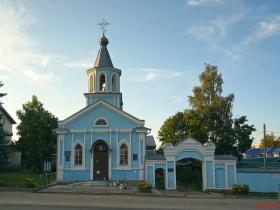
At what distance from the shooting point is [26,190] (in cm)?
2348

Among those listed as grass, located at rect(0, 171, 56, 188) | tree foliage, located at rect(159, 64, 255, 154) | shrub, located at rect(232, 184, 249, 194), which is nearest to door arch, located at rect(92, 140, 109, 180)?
grass, located at rect(0, 171, 56, 188)

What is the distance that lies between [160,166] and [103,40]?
1309cm

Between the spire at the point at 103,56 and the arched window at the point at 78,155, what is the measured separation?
24.2 feet

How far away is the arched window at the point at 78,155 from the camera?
31.8 m

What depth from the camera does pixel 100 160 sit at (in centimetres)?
3164

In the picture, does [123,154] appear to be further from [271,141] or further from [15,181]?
[271,141]

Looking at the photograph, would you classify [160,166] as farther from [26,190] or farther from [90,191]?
[26,190]

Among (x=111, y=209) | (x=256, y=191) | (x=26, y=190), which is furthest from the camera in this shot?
(x=256, y=191)

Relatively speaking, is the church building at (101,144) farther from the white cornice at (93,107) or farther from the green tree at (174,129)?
the green tree at (174,129)

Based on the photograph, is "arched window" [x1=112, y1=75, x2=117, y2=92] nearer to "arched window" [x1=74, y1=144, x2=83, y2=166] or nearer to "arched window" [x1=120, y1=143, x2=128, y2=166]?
"arched window" [x1=120, y1=143, x2=128, y2=166]

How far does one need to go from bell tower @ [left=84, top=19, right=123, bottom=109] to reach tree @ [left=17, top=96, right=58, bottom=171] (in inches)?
592

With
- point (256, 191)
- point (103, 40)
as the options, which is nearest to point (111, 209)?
point (256, 191)

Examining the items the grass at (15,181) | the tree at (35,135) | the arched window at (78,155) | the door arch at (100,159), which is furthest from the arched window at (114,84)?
the tree at (35,135)

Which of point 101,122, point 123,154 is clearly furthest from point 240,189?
point 101,122
